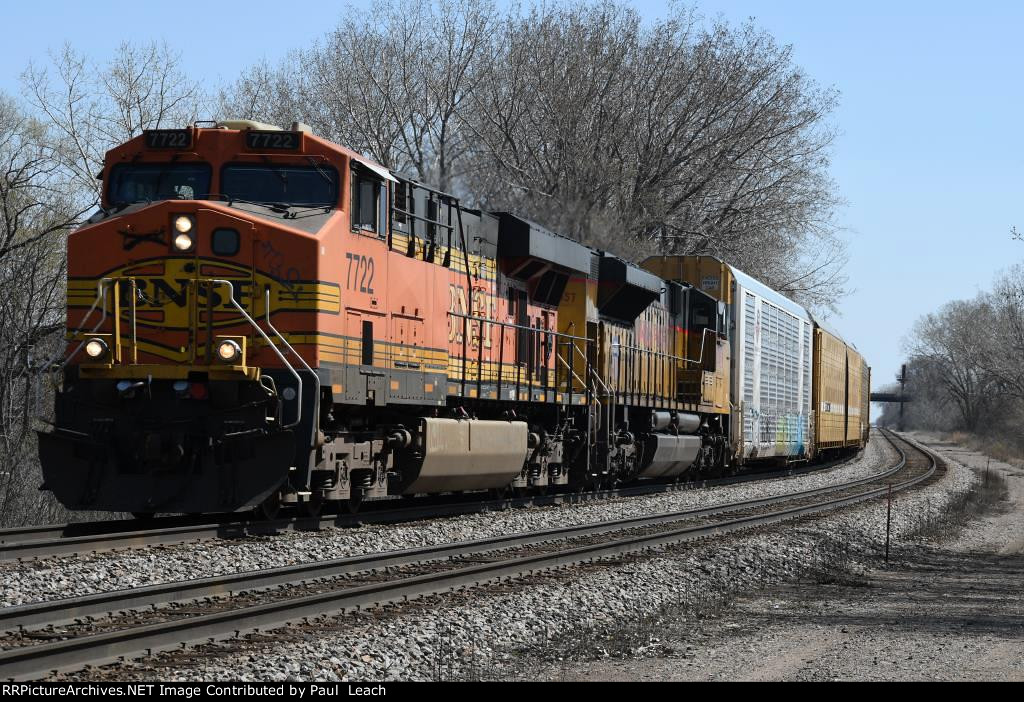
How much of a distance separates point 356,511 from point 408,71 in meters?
25.1

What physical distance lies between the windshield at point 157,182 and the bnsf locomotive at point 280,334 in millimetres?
17

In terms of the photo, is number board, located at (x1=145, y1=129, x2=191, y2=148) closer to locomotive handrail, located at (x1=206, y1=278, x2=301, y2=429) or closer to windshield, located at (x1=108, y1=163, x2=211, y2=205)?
windshield, located at (x1=108, y1=163, x2=211, y2=205)

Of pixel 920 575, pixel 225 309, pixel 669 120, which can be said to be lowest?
pixel 920 575

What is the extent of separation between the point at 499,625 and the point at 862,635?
2.78 metres

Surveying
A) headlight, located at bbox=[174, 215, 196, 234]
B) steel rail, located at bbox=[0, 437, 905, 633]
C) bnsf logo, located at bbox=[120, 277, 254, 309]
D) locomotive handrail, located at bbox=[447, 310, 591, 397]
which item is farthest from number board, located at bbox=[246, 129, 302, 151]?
steel rail, located at bbox=[0, 437, 905, 633]

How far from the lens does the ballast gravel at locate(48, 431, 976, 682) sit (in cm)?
703

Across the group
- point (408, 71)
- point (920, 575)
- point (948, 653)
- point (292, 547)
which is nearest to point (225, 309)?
point (292, 547)

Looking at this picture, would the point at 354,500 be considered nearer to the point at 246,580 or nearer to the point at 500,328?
the point at 500,328

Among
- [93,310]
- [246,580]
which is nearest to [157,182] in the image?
[93,310]

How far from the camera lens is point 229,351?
1161 cm
